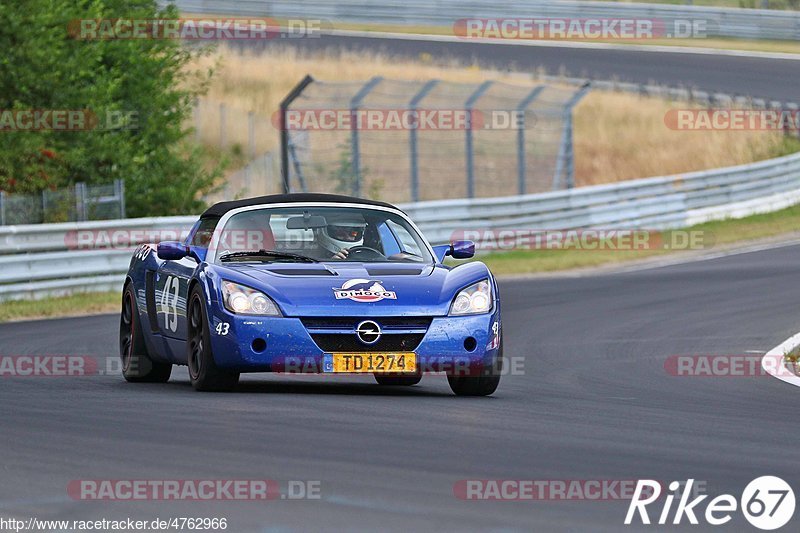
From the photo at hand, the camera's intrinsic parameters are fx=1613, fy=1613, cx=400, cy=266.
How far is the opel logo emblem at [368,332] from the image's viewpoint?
32.1 ft

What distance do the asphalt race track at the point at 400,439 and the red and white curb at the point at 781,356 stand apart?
0.18 m

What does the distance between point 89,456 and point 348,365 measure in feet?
9.04

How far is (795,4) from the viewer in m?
56.9

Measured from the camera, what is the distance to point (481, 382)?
10.3m

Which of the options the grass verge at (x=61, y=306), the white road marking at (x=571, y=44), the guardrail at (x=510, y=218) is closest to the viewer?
the grass verge at (x=61, y=306)

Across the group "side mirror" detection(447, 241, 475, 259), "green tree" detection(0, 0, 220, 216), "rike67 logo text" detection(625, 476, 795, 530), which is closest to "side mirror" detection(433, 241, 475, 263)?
"side mirror" detection(447, 241, 475, 259)

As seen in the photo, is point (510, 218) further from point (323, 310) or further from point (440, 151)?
point (323, 310)

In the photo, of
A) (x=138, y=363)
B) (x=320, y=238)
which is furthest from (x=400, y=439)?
(x=138, y=363)

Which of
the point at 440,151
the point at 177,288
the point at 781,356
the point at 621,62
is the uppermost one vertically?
the point at 621,62

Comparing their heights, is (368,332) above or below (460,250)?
below

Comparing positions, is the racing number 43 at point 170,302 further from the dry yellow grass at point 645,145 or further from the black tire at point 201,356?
the dry yellow grass at point 645,145

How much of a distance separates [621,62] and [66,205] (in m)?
26.5

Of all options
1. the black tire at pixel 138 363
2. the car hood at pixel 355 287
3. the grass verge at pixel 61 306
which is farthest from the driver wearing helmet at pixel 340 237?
the grass verge at pixel 61 306

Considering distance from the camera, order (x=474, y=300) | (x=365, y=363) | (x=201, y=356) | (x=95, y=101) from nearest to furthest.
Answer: (x=365, y=363), (x=201, y=356), (x=474, y=300), (x=95, y=101)
